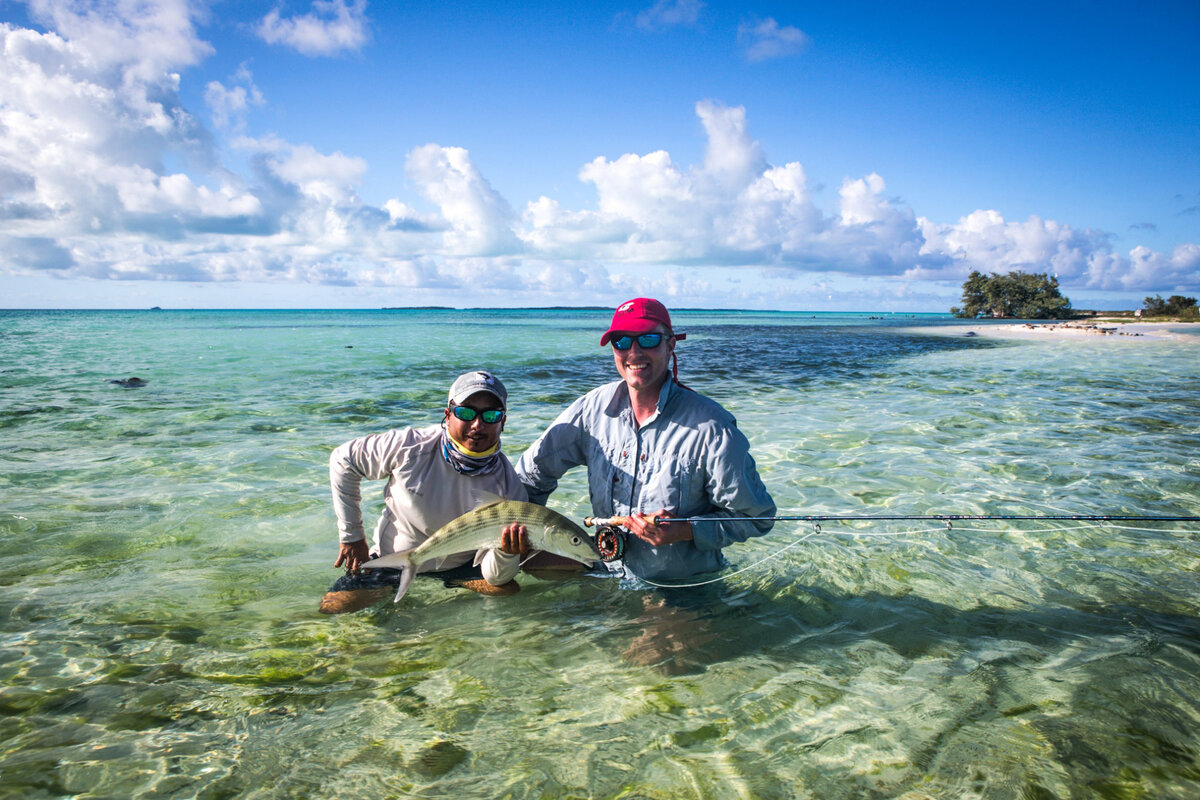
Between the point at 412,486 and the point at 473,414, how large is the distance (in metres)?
0.78

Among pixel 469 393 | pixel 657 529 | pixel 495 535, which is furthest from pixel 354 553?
pixel 657 529

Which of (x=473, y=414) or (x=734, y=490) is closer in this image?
(x=734, y=490)

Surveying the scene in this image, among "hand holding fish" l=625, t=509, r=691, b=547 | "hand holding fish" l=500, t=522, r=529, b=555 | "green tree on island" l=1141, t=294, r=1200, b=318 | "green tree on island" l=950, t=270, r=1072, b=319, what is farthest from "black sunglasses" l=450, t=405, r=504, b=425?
"green tree on island" l=950, t=270, r=1072, b=319

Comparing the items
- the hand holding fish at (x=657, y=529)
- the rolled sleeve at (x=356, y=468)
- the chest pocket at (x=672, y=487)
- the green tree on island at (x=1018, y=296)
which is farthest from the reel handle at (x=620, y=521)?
the green tree on island at (x=1018, y=296)

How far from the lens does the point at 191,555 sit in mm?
6508

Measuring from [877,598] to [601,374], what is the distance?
17810 mm

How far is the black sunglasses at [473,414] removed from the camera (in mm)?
4531

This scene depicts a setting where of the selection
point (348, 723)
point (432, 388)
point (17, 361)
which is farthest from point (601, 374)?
point (17, 361)

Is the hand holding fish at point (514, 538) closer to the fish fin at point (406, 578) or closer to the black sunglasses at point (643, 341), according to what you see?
the fish fin at point (406, 578)

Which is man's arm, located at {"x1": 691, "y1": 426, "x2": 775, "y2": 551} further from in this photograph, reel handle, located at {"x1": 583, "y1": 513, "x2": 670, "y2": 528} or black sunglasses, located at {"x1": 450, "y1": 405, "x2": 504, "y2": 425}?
black sunglasses, located at {"x1": 450, "y1": 405, "x2": 504, "y2": 425}

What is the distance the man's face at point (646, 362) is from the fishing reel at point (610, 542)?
42.2 inches

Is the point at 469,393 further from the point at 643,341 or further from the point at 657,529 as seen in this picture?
the point at 657,529

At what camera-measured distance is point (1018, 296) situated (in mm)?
102938

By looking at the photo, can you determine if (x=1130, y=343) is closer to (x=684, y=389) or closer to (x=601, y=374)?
(x=601, y=374)
